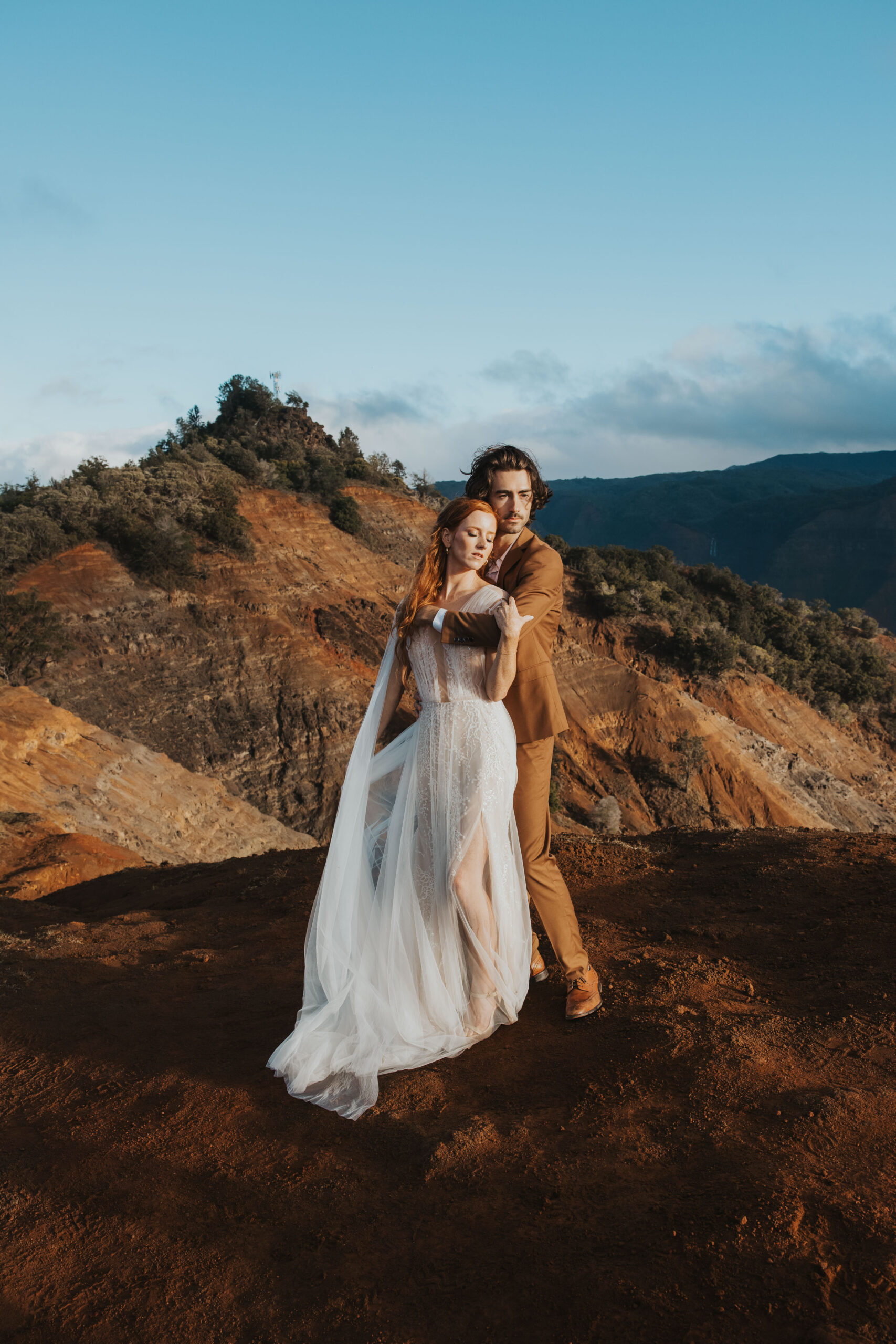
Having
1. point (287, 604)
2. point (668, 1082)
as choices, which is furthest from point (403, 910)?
point (287, 604)

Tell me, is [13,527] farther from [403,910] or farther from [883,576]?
[883,576]

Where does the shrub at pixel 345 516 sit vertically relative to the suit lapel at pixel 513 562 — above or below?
above

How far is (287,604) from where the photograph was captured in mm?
20891

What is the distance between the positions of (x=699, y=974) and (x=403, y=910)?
5.78 feet

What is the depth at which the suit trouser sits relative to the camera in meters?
3.79

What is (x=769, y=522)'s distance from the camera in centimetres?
8144

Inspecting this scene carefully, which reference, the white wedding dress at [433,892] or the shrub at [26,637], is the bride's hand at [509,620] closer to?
the white wedding dress at [433,892]

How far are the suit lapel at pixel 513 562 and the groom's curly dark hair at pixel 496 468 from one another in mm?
208

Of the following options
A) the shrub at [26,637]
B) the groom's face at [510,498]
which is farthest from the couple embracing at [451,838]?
the shrub at [26,637]

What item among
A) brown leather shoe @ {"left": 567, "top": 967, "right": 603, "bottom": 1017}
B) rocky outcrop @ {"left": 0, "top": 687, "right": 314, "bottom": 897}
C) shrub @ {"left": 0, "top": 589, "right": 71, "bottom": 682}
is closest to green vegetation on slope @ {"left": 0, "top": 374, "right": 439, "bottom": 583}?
→ shrub @ {"left": 0, "top": 589, "right": 71, "bottom": 682}

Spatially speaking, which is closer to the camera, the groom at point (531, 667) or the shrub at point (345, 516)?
the groom at point (531, 667)

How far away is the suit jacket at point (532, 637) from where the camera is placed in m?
3.56

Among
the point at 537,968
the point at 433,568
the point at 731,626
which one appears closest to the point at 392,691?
the point at 433,568

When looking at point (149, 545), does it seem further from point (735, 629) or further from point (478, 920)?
point (735, 629)
